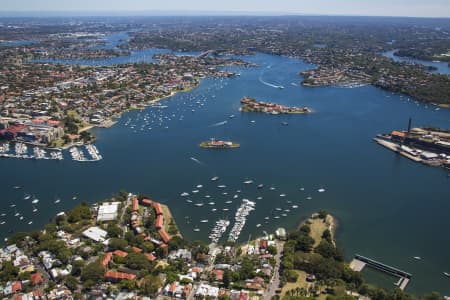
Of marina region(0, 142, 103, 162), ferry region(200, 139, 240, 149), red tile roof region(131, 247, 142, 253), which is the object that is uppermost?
ferry region(200, 139, 240, 149)

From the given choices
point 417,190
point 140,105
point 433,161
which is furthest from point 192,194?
point 140,105

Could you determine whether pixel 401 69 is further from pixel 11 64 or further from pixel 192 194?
pixel 11 64

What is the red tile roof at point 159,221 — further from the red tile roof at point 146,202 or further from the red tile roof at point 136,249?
the red tile roof at point 136,249

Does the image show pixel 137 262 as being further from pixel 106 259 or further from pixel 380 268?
pixel 380 268

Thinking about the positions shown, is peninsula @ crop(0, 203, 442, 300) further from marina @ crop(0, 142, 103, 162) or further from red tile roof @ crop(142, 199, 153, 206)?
marina @ crop(0, 142, 103, 162)

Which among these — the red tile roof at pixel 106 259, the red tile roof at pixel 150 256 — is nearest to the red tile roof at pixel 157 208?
the red tile roof at pixel 150 256

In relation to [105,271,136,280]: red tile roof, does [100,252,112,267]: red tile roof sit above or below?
above

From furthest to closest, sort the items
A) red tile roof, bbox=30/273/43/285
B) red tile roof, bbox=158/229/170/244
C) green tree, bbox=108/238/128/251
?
1. red tile roof, bbox=158/229/170/244
2. green tree, bbox=108/238/128/251
3. red tile roof, bbox=30/273/43/285

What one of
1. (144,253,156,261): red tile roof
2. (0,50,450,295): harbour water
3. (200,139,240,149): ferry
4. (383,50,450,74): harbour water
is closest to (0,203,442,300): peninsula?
(144,253,156,261): red tile roof
